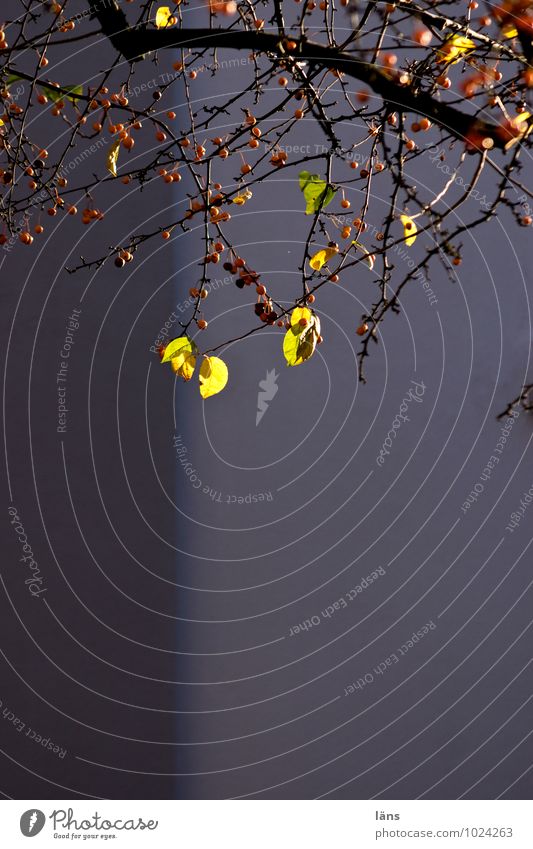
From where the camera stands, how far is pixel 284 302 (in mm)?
2447

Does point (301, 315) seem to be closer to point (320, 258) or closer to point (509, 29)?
point (320, 258)

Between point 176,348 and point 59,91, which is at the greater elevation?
point 59,91

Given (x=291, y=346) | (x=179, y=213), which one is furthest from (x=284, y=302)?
(x=291, y=346)

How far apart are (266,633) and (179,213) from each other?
108 cm

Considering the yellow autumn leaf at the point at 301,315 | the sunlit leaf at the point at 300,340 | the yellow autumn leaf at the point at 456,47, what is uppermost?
the yellow autumn leaf at the point at 456,47

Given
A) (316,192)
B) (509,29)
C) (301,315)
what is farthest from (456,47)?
(301,315)

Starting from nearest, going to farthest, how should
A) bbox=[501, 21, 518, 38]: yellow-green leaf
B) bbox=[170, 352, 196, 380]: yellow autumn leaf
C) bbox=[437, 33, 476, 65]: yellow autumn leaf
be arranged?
bbox=[501, 21, 518, 38]: yellow-green leaf
bbox=[437, 33, 476, 65]: yellow autumn leaf
bbox=[170, 352, 196, 380]: yellow autumn leaf

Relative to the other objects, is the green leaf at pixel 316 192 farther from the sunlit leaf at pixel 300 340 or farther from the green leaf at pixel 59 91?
the green leaf at pixel 59 91

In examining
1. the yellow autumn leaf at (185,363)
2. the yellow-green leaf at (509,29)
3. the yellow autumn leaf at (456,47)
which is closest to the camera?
the yellow-green leaf at (509,29)

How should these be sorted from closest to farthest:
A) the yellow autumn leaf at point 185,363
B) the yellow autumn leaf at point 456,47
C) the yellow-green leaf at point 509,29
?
the yellow-green leaf at point 509,29 < the yellow autumn leaf at point 456,47 < the yellow autumn leaf at point 185,363

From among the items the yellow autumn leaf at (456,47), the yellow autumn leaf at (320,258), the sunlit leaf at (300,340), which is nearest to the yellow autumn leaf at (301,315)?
the sunlit leaf at (300,340)

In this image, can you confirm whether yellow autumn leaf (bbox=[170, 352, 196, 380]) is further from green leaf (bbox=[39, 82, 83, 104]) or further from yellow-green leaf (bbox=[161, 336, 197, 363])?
green leaf (bbox=[39, 82, 83, 104])

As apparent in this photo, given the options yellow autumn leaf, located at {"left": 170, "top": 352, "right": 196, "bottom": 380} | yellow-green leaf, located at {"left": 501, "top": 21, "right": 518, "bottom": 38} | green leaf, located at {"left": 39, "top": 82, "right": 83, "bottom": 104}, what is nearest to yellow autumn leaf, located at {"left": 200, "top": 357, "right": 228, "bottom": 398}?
yellow autumn leaf, located at {"left": 170, "top": 352, "right": 196, "bottom": 380}
